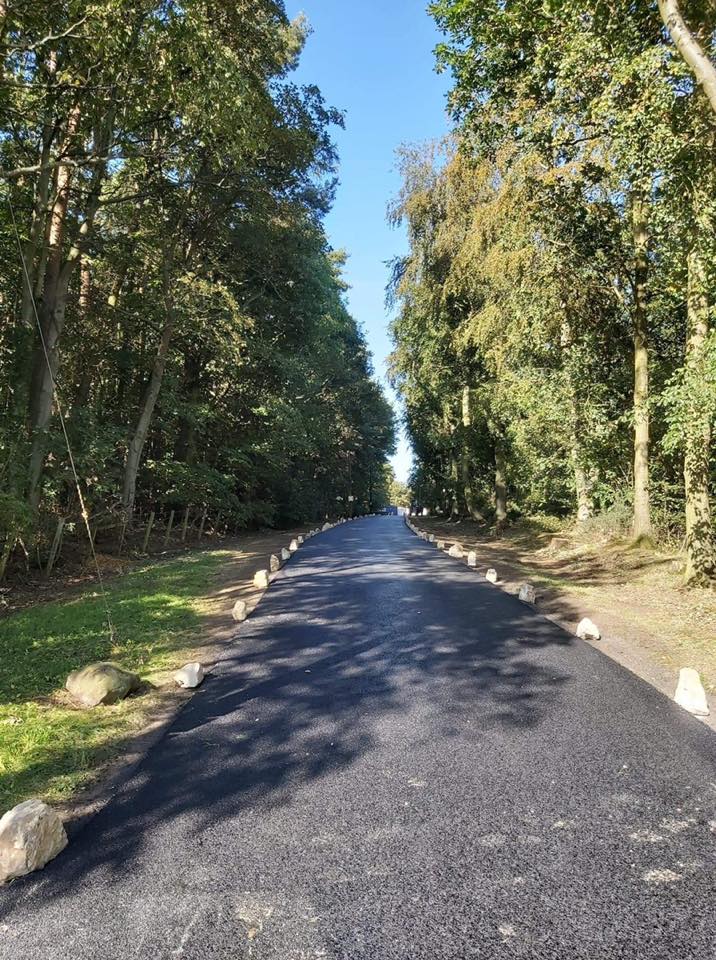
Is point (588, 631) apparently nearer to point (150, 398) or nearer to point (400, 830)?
point (400, 830)

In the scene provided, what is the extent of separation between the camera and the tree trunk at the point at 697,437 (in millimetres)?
8594

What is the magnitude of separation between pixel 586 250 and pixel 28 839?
13289 millimetres

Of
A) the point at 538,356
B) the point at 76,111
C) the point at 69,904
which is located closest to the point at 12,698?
the point at 69,904

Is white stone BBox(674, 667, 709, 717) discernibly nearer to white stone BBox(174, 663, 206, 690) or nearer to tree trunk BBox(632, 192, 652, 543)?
white stone BBox(174, 663, 206, 690)

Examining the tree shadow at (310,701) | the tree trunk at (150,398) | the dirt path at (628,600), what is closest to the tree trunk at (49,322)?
the tree trunk at (150,398)

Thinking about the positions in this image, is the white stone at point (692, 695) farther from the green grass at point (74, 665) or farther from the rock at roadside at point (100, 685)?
the rock at roadside at point (100, 685)

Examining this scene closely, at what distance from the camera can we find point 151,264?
55.8ft

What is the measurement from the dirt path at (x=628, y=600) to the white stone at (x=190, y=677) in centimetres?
411

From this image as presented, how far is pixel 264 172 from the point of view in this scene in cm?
1420

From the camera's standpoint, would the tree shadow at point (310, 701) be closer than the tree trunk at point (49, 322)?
Yes

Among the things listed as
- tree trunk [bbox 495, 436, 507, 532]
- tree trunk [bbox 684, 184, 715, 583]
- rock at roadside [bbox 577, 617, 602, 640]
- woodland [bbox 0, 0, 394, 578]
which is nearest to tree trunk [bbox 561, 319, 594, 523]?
tree trunk [bbox 684, 184, 715, 583]

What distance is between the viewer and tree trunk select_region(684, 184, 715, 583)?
859cm

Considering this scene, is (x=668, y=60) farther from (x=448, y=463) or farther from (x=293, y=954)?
(x=448, y=463)

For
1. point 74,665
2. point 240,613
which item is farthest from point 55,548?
point 74,665
